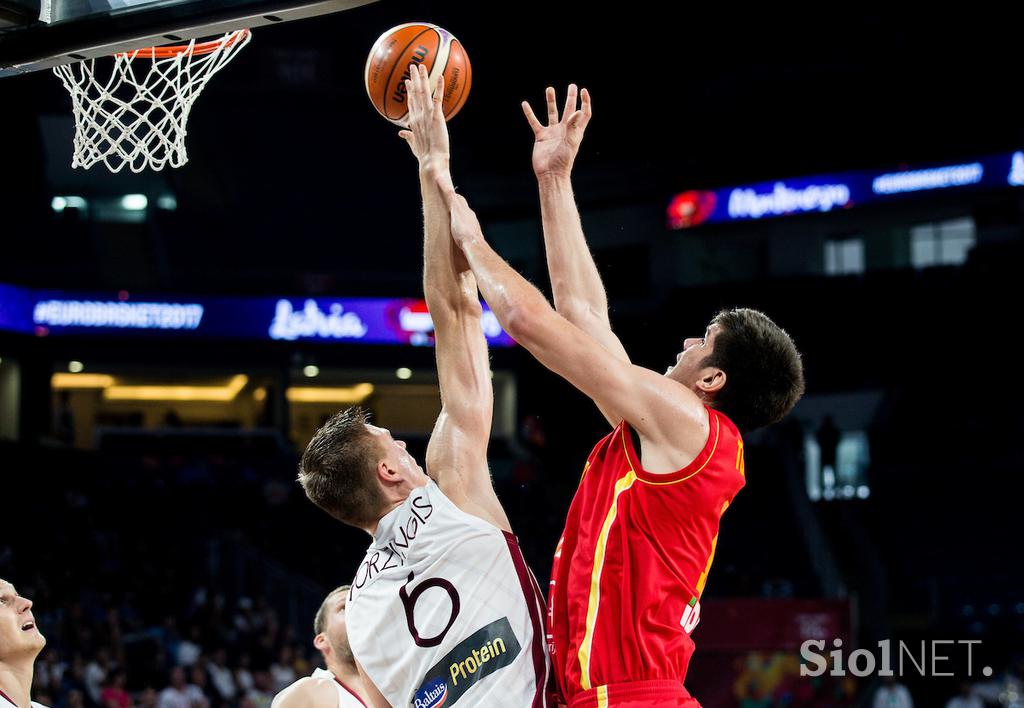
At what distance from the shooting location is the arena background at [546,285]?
1636 cm

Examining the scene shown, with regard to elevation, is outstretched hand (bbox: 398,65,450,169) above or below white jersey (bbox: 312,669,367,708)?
above

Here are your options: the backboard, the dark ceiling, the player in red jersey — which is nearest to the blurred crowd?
the dark ceiling

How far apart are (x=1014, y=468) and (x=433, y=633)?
16624mm

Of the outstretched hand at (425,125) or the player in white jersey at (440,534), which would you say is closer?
the player in white jersey at (440,534)

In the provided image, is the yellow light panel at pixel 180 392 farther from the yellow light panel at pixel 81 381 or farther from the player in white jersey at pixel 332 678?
the player in white jersey at pixel 332 678

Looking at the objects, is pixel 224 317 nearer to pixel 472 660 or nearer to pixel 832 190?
pixel 832 190

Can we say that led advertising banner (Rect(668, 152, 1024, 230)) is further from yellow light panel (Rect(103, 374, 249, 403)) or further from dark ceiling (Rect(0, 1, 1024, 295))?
yellow light panel (Rect(103, 374, 249, 403))

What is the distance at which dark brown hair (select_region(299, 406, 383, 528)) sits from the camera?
318 centimetres

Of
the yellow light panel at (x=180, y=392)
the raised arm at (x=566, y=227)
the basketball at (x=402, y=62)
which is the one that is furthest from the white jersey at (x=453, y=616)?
the yellow light panel at (x=180, y=392)

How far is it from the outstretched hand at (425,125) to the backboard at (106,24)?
0.54 metres

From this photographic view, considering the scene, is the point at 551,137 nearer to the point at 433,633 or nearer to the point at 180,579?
the point at 433,633

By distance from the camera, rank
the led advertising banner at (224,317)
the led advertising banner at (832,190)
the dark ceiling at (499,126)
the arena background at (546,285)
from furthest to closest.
→ the led advertising banner at (832,190) < the dark ceiling at (499,126) < the led advertising banner at (224,317) < the arena background at (546,285)

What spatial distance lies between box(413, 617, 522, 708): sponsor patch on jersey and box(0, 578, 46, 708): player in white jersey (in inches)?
76.9

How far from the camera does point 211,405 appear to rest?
78.1 feet
